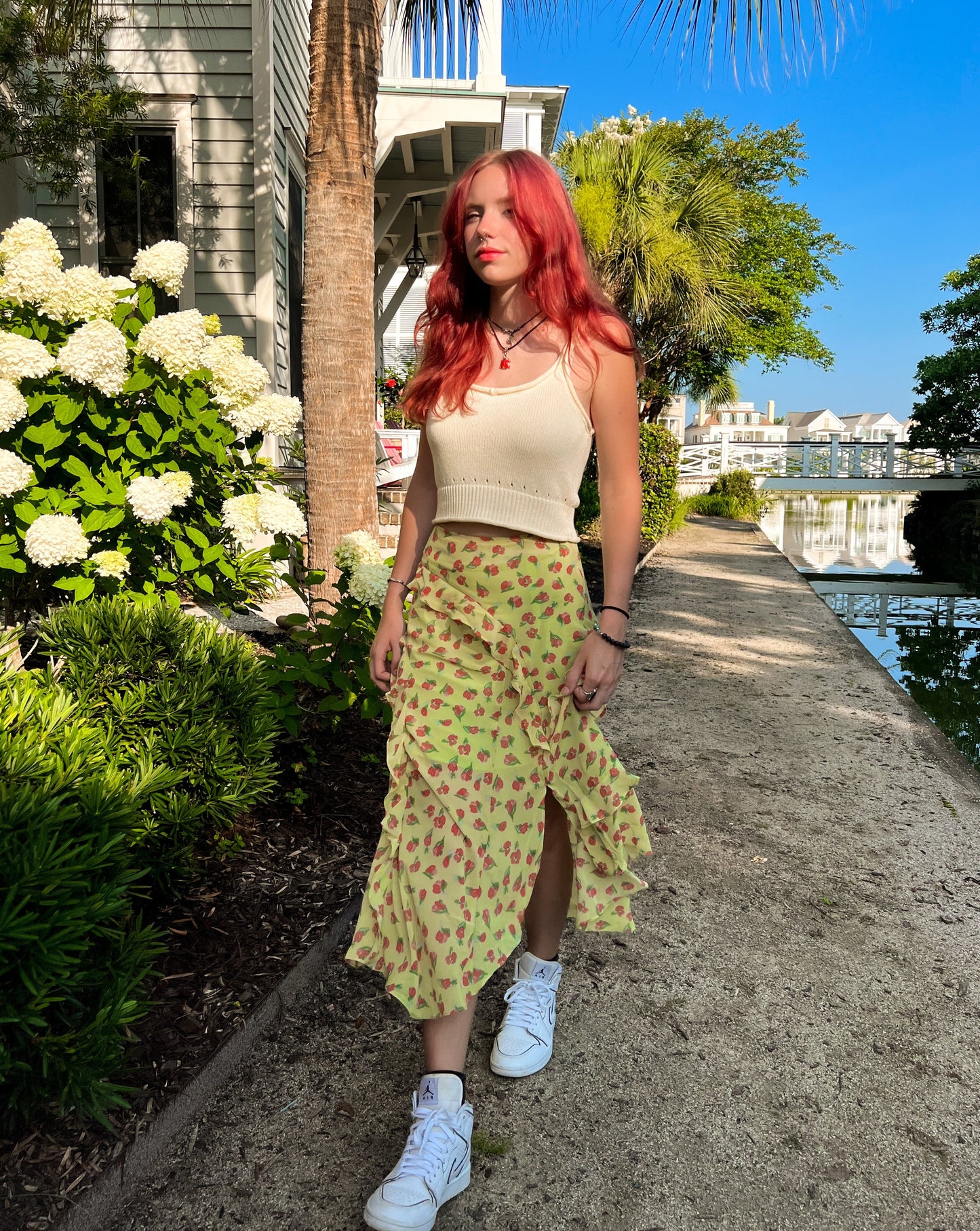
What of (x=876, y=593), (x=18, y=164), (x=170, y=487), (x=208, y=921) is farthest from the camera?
(x=876, y=593)

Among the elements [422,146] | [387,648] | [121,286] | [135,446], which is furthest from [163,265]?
[422,146]

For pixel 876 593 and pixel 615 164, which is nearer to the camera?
pixel 876 593

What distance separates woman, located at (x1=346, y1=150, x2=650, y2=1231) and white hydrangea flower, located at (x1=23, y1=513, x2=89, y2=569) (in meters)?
1.37

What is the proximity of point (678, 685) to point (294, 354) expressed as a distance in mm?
5830

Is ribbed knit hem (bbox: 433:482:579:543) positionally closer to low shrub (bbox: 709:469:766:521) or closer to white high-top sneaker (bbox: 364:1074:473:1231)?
white high-top sneaker (bbox: 364:1074:473:1231)

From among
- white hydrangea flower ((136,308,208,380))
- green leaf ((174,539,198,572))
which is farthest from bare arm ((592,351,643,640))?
green leaf ((174,539,198,572))

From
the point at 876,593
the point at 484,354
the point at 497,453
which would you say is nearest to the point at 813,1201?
the point at 497,453

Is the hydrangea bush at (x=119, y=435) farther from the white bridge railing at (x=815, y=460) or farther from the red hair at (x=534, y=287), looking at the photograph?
the white bridge railing at (x=815, y=460)

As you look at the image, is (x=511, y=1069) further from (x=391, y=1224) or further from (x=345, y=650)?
(x=345, y=650)

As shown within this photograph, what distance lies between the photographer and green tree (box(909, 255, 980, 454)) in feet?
93.6

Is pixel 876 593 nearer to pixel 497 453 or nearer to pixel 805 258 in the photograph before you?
pixel 497 453

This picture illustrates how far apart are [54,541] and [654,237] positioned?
53.6 feet

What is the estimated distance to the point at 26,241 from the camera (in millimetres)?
3121

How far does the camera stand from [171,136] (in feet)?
27.7
